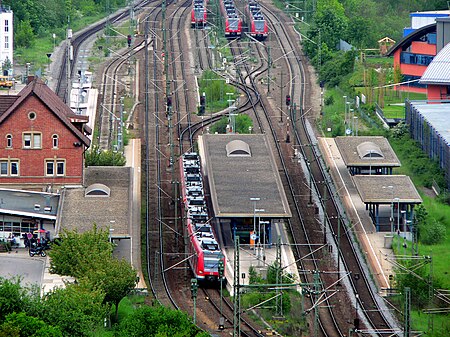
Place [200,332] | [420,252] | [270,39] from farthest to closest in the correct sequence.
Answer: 1. [270,39]
2. [420,252]
3. [200,332]

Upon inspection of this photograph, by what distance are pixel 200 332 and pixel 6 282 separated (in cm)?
1056

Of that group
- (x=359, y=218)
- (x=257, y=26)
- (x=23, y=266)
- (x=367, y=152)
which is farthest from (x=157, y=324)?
(x=257, y=26)

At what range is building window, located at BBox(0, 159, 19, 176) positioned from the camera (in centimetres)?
11650

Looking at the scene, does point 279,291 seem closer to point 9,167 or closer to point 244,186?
point 244,186

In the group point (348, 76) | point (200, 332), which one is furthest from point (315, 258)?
point (348, 76)

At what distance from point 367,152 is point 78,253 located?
3182 cm

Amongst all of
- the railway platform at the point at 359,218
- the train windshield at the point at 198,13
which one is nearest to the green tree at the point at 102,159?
the railway platform at the point at 359,218

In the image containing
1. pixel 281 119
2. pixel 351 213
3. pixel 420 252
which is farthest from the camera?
pixel 281 119

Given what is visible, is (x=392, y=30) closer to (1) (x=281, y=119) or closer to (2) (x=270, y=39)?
(2) (x=270, y=39)

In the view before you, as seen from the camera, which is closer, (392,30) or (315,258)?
(315,258)

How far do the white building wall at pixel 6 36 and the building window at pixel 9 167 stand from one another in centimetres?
4314

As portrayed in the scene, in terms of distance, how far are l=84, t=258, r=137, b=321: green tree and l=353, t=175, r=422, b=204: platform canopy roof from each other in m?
23.6

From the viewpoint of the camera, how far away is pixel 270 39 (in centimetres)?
17125

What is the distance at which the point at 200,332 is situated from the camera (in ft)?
285
